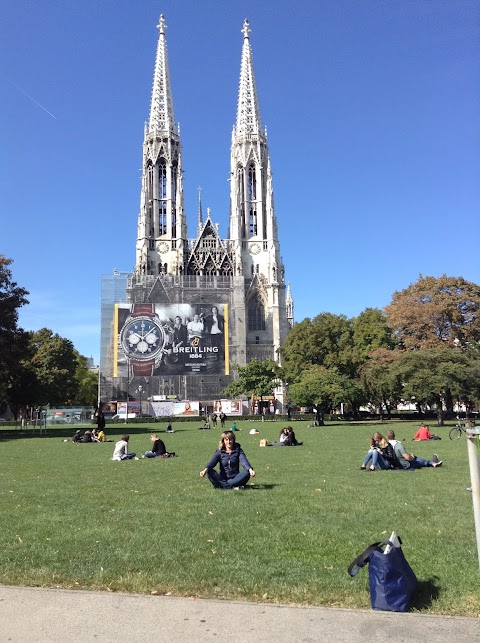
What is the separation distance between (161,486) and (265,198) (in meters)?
82.1

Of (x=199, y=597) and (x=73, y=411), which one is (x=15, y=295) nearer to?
(x=73, y=411)

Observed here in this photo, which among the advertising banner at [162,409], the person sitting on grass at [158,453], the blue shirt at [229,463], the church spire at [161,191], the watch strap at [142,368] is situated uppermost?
the church spire at [161,191]

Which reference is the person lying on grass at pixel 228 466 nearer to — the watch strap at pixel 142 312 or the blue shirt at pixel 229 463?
the blue shirt at pixel 229 463

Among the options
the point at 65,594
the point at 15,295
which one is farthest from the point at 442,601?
the point at 15,295

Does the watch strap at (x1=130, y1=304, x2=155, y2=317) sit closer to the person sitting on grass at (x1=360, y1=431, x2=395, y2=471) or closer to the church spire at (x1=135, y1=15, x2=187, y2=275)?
the church spire at (x1=135, y1=15, x2=187, y2=275)

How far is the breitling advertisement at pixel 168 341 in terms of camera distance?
7025cm

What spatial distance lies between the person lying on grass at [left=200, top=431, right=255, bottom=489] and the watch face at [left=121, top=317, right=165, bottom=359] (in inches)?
Result: 2404

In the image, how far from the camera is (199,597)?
461cm

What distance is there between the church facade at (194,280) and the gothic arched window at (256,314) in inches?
6.2

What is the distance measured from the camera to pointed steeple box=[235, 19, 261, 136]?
9165cm

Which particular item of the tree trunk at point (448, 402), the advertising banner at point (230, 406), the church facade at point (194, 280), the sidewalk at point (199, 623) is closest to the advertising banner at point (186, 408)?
the advertising banner at point (230, 406)

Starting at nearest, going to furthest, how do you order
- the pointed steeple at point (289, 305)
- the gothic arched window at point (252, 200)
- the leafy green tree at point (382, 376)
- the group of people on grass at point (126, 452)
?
1. the group of people on grass at point (126, 452)
2. the leafy green tree at point (382, 376)
3. the gothic arched window at point (252, 200)
4. the pointed steeple at point (289, 305)

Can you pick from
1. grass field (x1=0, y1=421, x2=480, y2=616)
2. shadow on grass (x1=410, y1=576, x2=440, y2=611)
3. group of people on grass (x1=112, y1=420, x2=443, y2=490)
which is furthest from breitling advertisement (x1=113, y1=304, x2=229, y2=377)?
shadow on grass (x1=410, y1=576, x2=440, y2=611)

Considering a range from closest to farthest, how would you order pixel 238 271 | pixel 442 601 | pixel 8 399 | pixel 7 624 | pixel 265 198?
pixel 7 624
pixel 442 601
pixel 8 399
pixel 238 271
pixel 265 198
